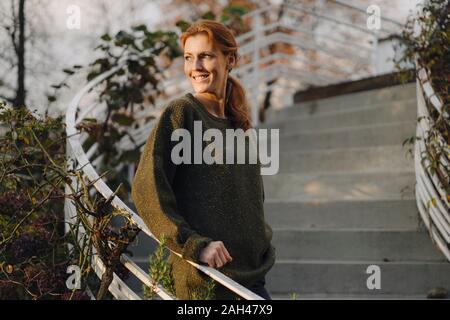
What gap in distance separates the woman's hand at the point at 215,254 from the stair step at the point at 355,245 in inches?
80.3

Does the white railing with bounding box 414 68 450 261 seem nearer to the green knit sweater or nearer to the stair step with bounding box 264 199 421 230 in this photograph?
the stair step with bounding box 264 199 421 230

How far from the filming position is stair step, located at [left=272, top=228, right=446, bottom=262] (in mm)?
3619

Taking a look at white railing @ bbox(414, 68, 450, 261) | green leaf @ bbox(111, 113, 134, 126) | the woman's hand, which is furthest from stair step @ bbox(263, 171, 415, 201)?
the woman's hand

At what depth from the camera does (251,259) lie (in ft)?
6.56

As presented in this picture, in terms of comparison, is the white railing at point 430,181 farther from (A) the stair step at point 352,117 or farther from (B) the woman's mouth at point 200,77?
(B) the woman's mouth at point 200,77

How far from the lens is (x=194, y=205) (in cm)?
191

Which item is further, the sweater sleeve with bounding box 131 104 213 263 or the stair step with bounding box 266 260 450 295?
the stair step with bounding box 266 260 450 295

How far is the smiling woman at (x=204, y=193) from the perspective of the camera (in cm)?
181

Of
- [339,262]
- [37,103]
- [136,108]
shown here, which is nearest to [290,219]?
[339,262]

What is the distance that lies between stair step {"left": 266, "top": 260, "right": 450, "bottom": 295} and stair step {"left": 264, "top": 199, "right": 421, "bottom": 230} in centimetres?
38

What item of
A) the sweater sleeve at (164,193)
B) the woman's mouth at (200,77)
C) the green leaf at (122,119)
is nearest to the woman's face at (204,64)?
the woman's mouth at (200,77)

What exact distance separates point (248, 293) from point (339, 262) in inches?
73.9
